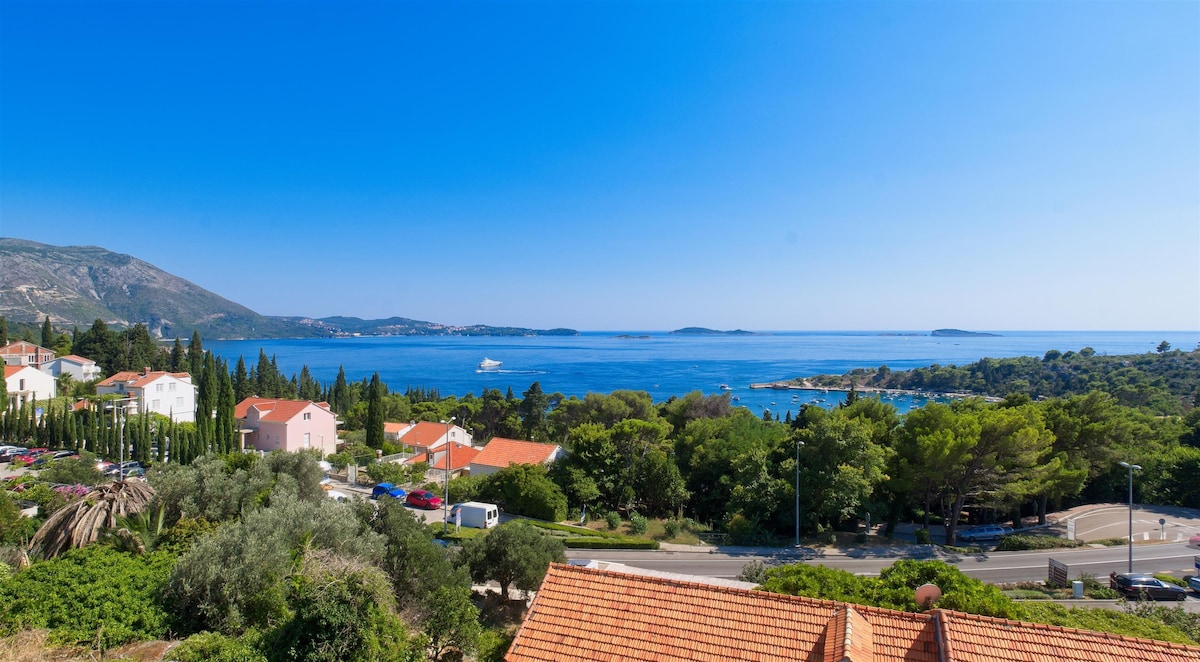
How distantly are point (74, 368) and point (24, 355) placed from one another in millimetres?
4596

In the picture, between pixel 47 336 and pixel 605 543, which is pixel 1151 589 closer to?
pixel 605 543

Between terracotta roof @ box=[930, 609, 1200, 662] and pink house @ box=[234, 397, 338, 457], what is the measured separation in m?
40.3

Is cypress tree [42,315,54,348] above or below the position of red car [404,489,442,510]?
above

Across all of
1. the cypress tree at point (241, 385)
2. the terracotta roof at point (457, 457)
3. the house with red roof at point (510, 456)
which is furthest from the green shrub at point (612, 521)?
the cypress tree at point (241, 385)

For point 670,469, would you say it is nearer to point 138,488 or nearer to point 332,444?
point 138,488

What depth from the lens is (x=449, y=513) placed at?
91.1 ft

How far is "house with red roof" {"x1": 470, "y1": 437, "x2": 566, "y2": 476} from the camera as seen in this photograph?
34.0 meters

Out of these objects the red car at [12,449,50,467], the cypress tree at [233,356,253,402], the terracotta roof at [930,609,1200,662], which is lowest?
the red car at [12,449,50,467]

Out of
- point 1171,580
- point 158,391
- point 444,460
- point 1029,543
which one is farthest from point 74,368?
point 1171,580

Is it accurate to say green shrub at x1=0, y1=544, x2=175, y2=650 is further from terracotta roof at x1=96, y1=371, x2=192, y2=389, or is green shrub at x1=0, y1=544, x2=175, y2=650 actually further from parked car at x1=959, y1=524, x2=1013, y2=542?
terracotta roof at x1=96, y1=371, x2=192, y2=389

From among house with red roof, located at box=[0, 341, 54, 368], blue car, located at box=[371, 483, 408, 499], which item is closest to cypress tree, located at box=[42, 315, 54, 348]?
house with red roof, located at box=[0, 341, 54, 368]

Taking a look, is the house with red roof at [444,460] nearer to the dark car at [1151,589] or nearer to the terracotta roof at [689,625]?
the terracotta roof at [689,625]

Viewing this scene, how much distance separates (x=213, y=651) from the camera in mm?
8945

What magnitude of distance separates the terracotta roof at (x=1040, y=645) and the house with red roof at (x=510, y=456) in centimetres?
2786
